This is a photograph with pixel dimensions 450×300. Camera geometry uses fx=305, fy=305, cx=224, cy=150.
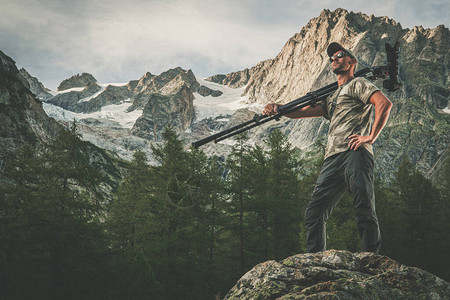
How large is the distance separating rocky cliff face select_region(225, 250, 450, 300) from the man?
1.24 feet

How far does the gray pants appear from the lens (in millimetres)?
3707

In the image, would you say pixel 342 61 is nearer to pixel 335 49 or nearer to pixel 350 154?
pixel 335 49

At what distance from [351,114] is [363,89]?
351 millimetres

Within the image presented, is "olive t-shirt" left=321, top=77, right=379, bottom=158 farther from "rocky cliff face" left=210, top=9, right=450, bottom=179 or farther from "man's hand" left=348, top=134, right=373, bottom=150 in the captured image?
"rocky cliff face" left=210, top=9, right=450, bottom=179

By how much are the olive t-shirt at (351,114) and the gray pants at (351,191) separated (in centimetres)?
16

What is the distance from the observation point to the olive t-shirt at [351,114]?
393 centimetres

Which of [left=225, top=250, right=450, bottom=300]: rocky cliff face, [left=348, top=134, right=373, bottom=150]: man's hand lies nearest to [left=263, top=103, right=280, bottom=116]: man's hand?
[left=348, top=134, right=373, bottom=150]: man's hand

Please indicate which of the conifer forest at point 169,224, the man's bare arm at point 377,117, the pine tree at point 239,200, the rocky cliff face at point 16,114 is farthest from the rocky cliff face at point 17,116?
the man's bare arm at point 377,117

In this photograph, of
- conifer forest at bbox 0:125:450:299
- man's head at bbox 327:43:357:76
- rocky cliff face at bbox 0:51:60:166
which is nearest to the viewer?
man's head at bbox 327:43:357:76

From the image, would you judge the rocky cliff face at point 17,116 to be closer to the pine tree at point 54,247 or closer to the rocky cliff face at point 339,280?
the pine tree at point 54,247

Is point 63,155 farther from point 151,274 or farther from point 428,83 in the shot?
point 428,83

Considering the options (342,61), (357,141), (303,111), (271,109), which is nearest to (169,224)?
(271,109)

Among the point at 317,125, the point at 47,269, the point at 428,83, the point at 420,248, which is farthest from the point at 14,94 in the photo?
the point at 428,83

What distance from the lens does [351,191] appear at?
3.84m
